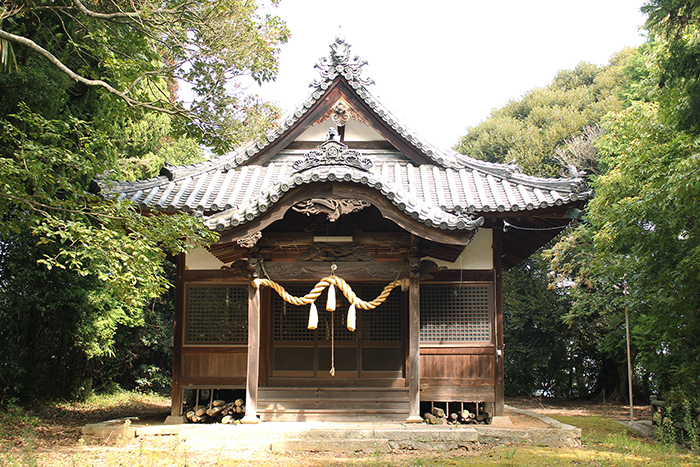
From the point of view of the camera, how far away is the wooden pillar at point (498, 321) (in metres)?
9.73

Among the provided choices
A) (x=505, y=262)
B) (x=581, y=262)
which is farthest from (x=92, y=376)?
(x=581, y=262)

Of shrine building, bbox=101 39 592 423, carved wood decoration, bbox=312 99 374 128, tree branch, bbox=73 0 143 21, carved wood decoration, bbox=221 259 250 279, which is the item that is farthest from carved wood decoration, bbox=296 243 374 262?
tree branch, bbox=73 0 143 21

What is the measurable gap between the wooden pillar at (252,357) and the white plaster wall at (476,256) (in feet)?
11.2

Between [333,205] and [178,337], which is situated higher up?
[333,205]

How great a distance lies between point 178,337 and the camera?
1018 cm

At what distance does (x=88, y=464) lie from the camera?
695cm

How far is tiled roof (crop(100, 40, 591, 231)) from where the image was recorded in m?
8.44

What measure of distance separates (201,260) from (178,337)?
4.94 feet

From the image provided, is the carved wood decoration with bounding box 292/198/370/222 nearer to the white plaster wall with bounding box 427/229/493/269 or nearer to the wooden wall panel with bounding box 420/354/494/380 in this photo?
the white plaster wall with bounding box 427/229/493/269

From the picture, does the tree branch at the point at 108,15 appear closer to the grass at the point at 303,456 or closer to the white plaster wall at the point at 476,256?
the grass at the point at 303,456

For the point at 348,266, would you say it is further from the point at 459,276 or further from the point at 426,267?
the point at 459,276

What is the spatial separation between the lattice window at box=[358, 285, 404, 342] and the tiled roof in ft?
6.67

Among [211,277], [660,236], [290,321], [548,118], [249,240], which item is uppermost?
[548,118]

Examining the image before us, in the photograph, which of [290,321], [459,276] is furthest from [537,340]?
[290,321]
